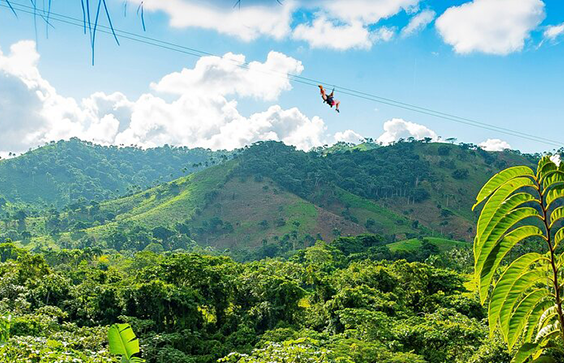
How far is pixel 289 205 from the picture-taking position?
353ft

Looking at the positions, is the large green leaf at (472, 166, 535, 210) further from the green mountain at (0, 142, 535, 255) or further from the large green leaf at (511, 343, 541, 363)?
the green mountain at (0, 142, 535, 255)

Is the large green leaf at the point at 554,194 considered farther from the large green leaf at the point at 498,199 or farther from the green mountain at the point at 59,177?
the green mountain at the point at 59,177

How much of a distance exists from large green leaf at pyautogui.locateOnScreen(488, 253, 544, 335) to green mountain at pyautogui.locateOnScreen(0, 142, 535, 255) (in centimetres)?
7824

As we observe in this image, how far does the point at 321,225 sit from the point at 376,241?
30844 mm

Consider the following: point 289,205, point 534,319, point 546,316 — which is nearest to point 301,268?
point 534,319

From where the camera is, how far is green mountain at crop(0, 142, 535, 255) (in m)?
92.6

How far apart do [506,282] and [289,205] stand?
345 ft

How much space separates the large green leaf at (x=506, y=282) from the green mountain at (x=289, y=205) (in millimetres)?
78245

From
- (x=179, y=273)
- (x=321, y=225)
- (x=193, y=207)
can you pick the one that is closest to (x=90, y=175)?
(x=193, y=207)

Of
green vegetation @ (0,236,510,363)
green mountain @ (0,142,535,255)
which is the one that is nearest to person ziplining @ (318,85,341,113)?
green vegetation @ (0,236,510,363)

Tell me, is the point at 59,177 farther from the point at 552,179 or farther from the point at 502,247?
the point at 552,179

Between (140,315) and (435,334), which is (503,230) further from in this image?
(140,315)

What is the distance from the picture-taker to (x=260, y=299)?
93.6ft

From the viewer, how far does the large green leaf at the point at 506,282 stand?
2781 millimetres
